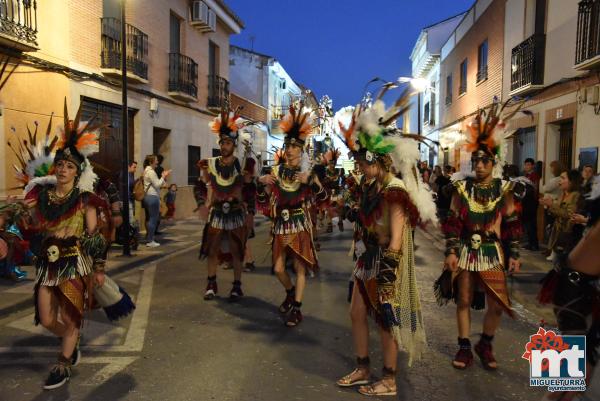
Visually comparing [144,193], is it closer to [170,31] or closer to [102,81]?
[102,81]

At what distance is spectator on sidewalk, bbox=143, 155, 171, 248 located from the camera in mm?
10875

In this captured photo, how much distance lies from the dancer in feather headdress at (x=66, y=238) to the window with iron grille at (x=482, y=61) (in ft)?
57.1

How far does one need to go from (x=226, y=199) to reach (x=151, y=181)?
197 inches

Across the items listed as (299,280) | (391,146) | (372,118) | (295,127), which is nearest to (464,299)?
(391,146)

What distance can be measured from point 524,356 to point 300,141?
331cm

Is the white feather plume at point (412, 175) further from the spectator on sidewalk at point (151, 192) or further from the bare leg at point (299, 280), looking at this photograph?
the spectator on sidewalk at point (151, 192)

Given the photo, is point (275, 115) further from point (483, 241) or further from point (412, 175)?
point (412, 175)

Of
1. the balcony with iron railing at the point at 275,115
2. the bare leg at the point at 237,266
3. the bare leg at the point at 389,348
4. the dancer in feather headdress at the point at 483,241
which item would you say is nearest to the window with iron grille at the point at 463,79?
the balcony with iron railing at the point at 275,115

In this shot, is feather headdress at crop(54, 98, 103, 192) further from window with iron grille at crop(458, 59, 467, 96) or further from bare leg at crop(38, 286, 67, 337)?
window with iron grille at crop(458, 59, 467, 96)

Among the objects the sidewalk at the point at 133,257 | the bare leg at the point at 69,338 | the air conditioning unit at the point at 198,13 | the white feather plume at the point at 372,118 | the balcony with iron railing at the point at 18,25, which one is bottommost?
the sidewalk at the point at 133,257

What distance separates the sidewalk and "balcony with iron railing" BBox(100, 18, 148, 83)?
4.53 metres

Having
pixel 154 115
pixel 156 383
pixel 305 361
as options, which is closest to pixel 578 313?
pixel 305 361

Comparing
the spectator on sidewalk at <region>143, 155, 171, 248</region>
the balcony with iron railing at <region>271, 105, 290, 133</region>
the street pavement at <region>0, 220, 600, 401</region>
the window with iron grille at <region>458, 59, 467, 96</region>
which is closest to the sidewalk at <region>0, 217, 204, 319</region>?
the street pavement at <region>0, 220, 600, 401</region>

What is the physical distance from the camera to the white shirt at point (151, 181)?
10859 millimetres
